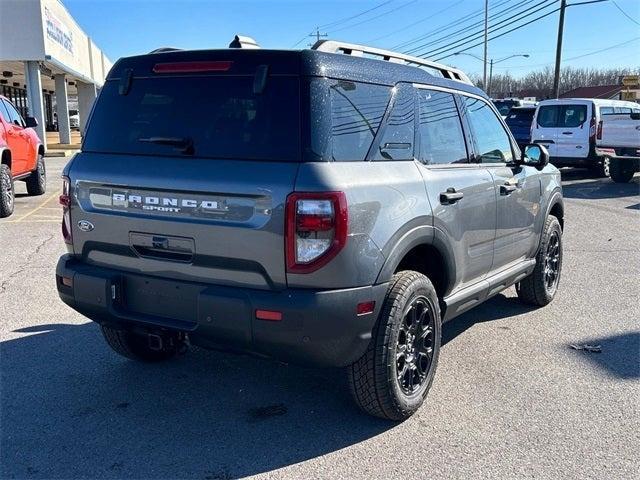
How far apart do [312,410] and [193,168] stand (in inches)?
62.7

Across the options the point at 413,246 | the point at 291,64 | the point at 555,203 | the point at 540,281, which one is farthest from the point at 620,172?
the point at 291,64

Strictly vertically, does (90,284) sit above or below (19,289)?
above

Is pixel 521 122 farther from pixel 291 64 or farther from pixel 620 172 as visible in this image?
pixel 291 64

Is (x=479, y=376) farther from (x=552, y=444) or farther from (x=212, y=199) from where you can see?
(x=212, y=199)

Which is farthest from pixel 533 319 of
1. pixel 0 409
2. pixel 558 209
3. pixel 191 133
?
pixel 0 409

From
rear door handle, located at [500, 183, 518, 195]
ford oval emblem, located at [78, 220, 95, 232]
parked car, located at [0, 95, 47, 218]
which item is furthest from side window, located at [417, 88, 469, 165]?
parked car, located at [0, 95, 47, 218]

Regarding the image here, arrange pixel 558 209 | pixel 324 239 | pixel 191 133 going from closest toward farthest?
pixel 324 239 → pixel 191 133 → pixel 558 209

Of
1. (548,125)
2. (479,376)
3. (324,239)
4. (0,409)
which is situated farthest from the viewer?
(548,125)

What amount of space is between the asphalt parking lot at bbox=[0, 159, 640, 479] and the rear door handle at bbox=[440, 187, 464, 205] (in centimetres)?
120

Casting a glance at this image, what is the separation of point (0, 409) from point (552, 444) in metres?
3.14

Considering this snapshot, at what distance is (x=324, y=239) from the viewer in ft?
9.84

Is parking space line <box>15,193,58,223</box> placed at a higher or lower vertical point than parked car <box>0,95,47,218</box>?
lower

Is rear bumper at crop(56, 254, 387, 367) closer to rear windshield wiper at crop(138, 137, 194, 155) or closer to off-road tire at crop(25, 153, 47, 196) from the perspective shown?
rear windshield wiper at crop(138, 137, 194, 155)

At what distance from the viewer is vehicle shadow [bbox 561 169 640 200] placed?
14386mm
